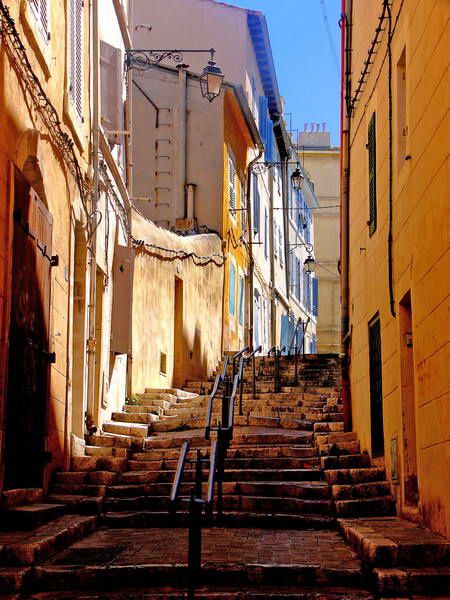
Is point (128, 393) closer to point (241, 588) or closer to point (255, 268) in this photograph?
point (241, 588)

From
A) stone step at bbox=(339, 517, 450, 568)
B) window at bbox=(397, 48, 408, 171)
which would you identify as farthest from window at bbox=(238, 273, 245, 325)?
stone step at bbox=(339, 517, 450, 568)

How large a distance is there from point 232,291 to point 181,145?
143 inches

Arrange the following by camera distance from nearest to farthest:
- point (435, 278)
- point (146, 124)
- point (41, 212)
Answer: point (435, 278)
point (41, 212)
point (146, 124)

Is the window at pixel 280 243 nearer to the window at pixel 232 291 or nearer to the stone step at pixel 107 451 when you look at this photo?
the window at pixel 232 291

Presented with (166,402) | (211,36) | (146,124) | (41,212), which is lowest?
(166,402)

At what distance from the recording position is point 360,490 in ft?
34.0

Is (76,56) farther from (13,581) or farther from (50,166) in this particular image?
(13,581)

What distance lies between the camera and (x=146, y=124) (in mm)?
23062

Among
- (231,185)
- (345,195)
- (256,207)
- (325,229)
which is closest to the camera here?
(345,195)

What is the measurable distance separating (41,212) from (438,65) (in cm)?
412

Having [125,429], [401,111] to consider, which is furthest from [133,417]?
[401,111]

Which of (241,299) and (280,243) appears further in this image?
(280,243)

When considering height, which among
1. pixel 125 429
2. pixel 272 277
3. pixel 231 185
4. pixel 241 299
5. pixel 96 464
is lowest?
pixel 96 464

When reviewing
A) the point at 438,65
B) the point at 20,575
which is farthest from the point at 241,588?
the point at 438,65
